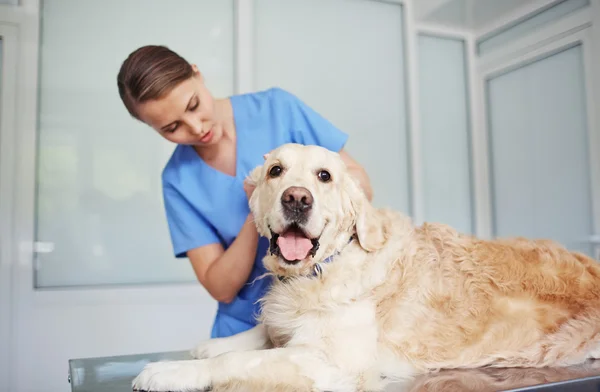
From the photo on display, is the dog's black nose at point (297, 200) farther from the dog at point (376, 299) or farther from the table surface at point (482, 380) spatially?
the table surface at point (482, 380)

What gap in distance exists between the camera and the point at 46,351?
3.07 m

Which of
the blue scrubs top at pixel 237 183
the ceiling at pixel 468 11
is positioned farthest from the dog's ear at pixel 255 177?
the ceiling at pixel 468 11

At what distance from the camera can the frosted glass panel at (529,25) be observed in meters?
3.42

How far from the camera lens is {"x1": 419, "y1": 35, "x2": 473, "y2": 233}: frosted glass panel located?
432cm

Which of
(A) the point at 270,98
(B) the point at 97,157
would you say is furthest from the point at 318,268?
(B) the point at 97,157

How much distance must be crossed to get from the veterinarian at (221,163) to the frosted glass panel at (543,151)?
249cm

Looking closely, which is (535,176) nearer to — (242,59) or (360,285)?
(242,59)

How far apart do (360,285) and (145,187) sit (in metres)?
2.52

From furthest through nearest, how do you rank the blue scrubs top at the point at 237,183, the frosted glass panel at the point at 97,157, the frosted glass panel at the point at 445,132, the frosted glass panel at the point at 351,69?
the frosted glass panel at the point at 445,132, the frosted glass panel at the point at 351,69, the frosted glass panel at the point at 97,157, the blue scrubs top at the point at 237,183

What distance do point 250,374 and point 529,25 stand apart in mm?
3741

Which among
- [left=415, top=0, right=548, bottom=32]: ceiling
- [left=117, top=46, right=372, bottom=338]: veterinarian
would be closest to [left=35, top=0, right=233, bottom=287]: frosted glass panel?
[left=117, top=46, right=372, bottom=338]: veterinarian

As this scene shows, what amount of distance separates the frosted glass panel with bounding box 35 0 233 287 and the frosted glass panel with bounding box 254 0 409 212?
2.64 ft

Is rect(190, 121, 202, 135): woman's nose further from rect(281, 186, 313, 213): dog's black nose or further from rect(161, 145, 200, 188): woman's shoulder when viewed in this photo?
rect(281, 186, 313, 213): dog's black nose

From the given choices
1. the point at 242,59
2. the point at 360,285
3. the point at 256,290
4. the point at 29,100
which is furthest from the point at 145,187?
the point at 360,285
